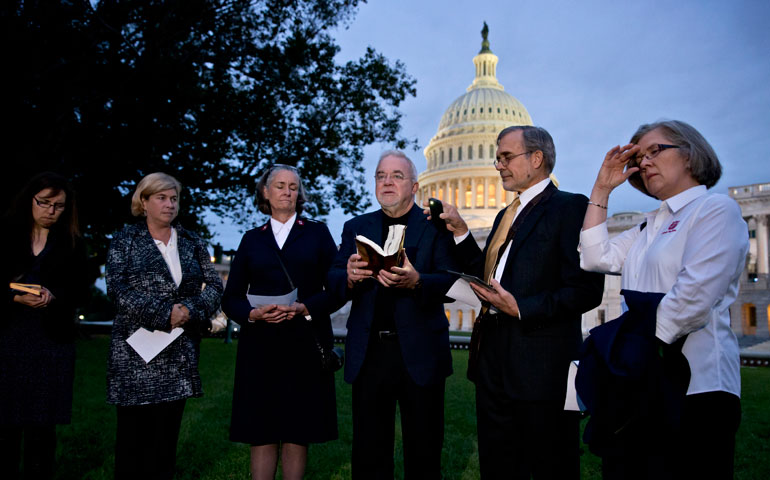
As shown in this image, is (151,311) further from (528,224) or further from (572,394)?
(572,394)

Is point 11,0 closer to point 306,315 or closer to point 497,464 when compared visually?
point 306,315

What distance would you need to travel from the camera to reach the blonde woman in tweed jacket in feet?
13.0

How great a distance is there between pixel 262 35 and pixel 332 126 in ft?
10.8

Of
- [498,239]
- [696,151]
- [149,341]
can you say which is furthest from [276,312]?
[696,151]

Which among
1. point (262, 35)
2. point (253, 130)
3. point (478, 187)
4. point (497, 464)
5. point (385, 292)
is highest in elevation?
point (478, 187)

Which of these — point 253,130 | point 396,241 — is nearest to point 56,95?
point 253,130

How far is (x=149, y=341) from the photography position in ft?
13.4

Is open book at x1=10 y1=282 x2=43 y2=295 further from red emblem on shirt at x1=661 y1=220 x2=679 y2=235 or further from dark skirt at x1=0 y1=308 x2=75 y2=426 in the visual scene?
red emblem on shirt at x1=661 y1=220 x2=679 y2=235

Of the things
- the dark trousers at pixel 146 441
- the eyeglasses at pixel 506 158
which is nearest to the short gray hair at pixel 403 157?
the eyeglasses at pixel 506 158

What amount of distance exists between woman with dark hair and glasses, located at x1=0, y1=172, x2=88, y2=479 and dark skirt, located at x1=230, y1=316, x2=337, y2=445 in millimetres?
1344

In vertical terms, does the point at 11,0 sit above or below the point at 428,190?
below

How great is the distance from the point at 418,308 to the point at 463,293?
0.33 metres

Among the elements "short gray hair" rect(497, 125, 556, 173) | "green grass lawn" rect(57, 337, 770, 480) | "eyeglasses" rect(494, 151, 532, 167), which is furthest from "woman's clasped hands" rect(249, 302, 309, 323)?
"green grass lawn" rect(57, 337, 770, 480)

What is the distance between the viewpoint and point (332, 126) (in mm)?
17047
